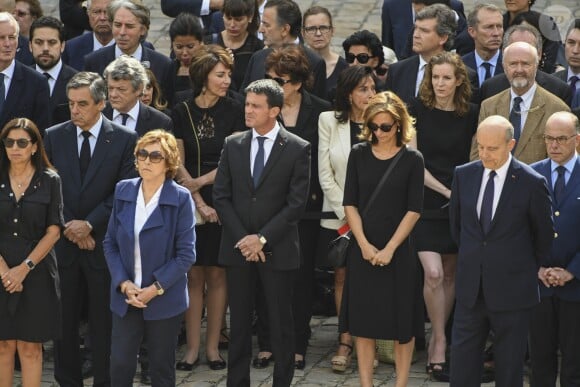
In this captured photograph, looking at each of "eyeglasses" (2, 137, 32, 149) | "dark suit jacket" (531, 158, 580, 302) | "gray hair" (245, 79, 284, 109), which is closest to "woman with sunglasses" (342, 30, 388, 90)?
"gray hair" (245, 79, 284, 109)

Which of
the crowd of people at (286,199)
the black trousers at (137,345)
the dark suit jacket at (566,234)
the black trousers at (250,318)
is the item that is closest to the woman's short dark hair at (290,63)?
the crowd of people at (286,199)

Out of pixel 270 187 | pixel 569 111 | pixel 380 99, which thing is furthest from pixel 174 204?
pixel 569 111

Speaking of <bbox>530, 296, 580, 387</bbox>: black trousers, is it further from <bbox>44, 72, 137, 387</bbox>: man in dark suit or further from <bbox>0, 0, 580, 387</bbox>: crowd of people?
<bbox>44, 72, 137, 387</bbox>: man in dark suit

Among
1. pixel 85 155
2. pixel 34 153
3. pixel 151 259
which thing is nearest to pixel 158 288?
pixel 151 259

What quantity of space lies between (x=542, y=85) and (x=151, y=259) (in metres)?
3.95

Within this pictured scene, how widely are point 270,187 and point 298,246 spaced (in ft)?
1.70

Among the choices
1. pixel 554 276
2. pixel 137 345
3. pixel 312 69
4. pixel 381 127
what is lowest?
pixel 137 345

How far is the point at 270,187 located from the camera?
10328 mm

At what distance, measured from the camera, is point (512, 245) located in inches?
380

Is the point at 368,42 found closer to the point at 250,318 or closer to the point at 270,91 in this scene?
the point at 270,91

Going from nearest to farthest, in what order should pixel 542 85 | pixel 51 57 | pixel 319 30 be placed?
pixel 542 85 < pixel 51 57 < pixel 319 30

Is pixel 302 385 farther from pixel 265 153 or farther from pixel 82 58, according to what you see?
pixel 82 58

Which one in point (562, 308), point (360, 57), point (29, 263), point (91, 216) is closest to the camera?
point (29, 263)

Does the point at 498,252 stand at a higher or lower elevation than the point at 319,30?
lower
